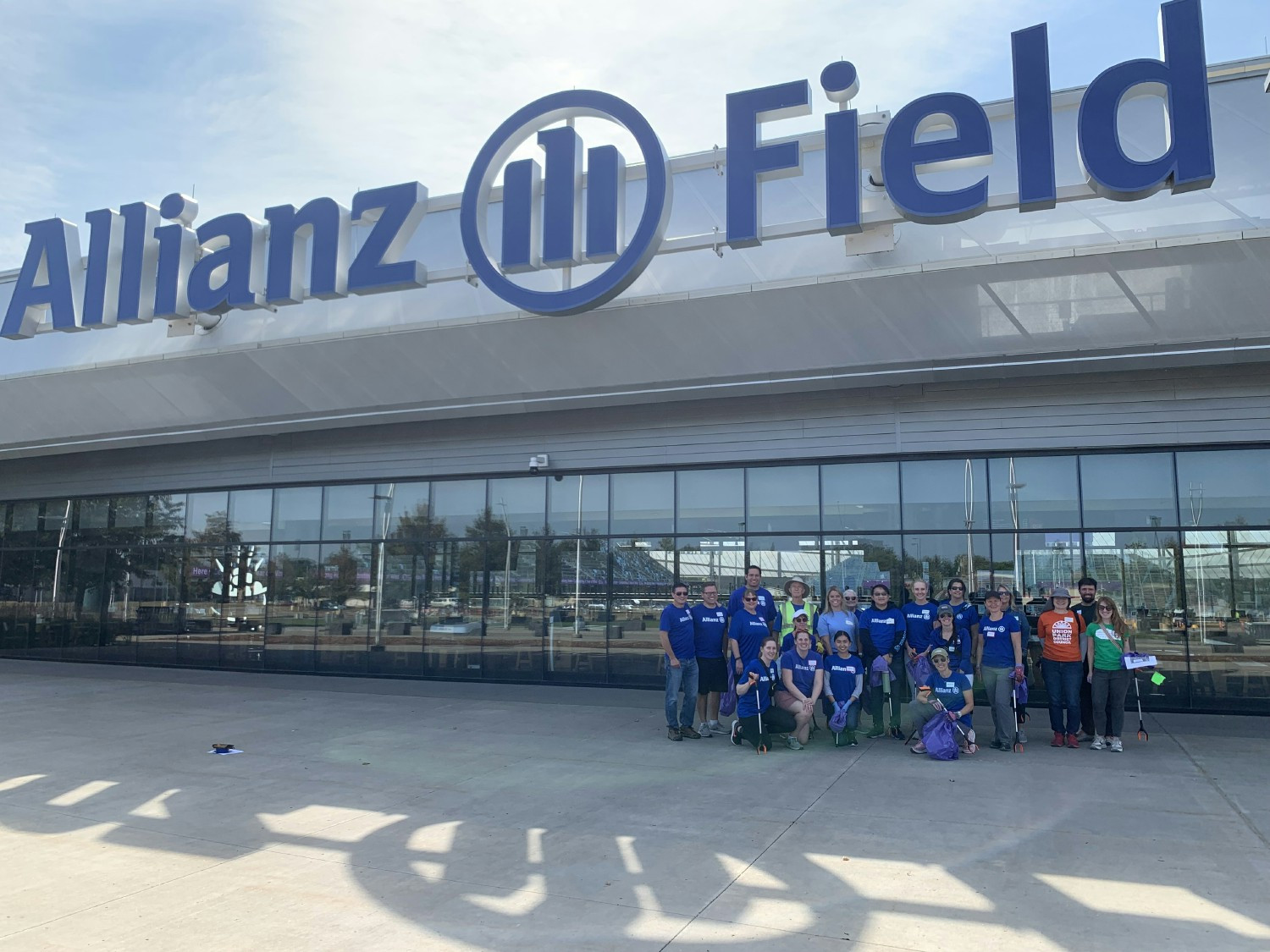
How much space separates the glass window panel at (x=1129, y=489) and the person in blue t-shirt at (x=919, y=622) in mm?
3480

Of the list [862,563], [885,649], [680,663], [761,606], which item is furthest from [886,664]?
[862,563]

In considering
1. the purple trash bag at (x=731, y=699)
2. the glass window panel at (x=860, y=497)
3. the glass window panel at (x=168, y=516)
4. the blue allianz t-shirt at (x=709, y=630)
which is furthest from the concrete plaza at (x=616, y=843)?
the glass window panel at (x=168, y=516)

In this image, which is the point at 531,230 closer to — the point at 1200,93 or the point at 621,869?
the point at 1200,93

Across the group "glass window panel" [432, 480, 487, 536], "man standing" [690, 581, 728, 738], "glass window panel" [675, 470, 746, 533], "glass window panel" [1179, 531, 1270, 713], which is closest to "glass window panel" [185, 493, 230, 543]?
"glass window panel" [432, 480, 487, 536]

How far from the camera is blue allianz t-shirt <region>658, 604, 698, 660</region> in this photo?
9.70 m

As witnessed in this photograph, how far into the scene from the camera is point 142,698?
13273 millimetres

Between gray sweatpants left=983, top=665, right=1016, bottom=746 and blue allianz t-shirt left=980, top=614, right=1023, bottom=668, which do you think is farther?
blue allianz t-shirt left=980, top=614, right=1023, bottom=668

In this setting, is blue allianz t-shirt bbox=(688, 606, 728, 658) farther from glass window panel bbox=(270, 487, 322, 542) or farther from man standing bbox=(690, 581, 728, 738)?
glass window panel bbox=(270, 487, 322, 542)

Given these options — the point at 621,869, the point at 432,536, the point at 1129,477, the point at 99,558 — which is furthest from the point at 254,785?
the point at 99,558

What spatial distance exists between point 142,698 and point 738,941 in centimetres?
1168

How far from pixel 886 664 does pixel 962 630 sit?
850mm

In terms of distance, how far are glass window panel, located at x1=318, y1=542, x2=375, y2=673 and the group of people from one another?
7734 mm

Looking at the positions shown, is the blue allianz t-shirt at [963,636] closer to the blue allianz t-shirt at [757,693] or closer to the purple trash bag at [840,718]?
the purple trash bag at [840,718]

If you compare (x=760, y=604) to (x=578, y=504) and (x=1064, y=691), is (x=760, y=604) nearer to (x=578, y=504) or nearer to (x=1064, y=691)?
(x=1064, y=691)
